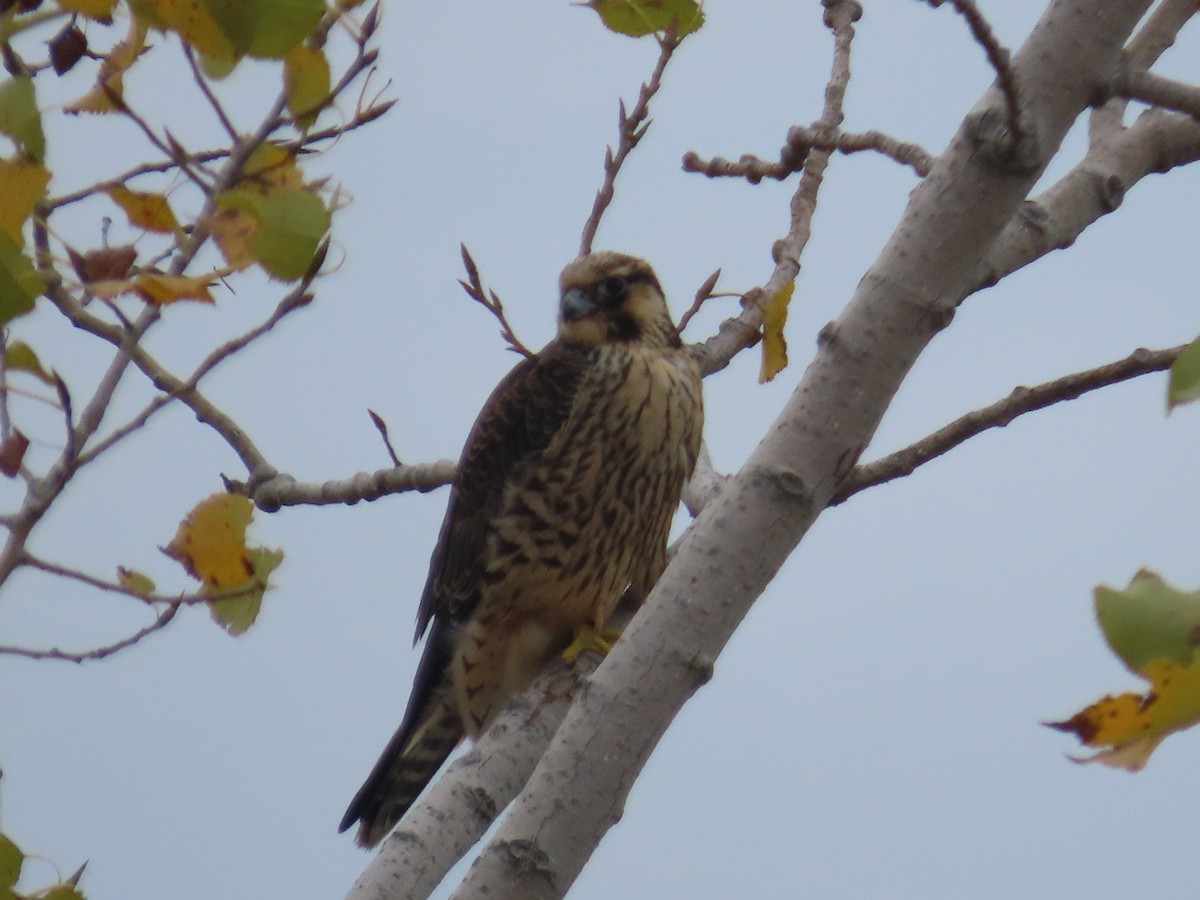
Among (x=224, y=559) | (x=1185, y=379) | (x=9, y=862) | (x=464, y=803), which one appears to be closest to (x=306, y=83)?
(x=224, y=559)

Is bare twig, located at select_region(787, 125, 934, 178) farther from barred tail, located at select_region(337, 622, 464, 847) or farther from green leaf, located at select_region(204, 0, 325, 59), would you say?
barred tail, located at select_region(337, 622, 464, 847)

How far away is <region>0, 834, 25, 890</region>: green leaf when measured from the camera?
1.32m

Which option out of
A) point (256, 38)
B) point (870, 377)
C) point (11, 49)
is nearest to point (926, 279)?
point (870, 377)

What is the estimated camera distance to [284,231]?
145 centimetres

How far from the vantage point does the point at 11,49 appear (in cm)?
159

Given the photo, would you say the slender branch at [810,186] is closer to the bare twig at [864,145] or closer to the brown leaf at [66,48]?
the bare twig at [864,145]

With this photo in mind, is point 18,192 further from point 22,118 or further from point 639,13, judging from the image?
point 639,13

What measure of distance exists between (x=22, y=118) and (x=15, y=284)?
0.89 feet

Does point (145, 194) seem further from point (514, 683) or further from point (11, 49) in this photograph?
point (514, 683)

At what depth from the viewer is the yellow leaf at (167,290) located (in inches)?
55.7

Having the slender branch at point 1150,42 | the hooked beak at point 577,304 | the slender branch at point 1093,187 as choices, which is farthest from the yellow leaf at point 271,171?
the hooked beak at point 577,304

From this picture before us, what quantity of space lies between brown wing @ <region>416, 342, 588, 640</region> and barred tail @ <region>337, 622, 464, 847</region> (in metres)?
0.12

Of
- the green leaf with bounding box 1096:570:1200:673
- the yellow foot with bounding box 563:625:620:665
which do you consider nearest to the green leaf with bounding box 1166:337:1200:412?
the green leaf with bounding box 1096:570:1200:673

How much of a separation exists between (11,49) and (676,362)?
208 cm
